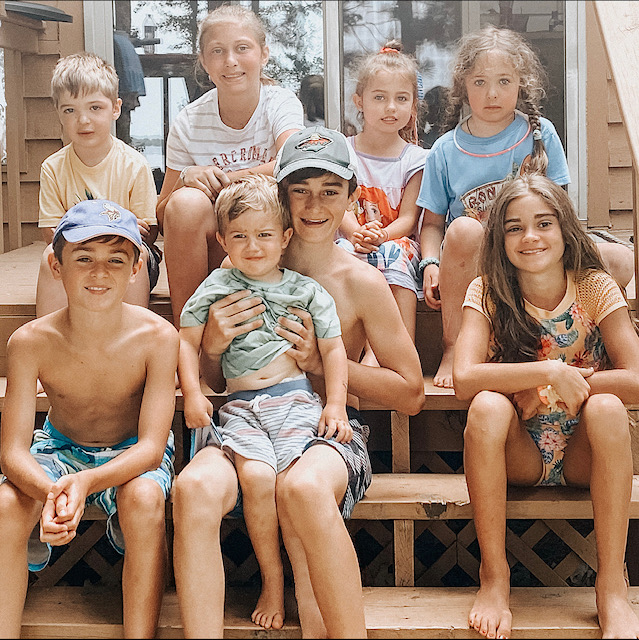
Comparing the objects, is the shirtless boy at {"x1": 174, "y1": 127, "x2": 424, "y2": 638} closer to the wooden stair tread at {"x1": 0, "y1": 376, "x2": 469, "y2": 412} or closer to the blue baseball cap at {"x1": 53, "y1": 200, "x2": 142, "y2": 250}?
the wooden stair tread at {"x1": 0, "y1": 376, "x2": 469, "y2": 412}

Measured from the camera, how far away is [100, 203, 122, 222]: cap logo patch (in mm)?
1748

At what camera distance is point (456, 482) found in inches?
80.5

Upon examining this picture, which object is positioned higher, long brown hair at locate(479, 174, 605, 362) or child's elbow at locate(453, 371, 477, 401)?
long brown hair at locate(479, 174, 605, 362)

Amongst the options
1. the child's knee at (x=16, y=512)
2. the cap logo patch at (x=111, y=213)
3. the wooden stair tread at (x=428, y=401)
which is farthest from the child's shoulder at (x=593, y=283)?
the child's knee at (x=16, y=512)

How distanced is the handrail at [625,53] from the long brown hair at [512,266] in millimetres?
332

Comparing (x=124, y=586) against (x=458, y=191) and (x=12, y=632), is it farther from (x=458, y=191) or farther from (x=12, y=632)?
(x=458, y=191)

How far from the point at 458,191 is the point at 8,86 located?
7.80ft

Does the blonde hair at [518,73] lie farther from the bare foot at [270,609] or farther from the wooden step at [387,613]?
the bare foot at [270,609]

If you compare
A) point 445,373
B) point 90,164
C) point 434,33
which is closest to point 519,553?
point 445,373

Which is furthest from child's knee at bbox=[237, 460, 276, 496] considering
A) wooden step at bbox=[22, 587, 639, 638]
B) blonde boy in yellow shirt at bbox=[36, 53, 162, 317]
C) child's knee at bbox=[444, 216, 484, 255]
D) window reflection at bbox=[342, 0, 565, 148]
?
window reflection at bbox=[342, 0, 565, 148]

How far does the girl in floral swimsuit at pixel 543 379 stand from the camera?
1.71m

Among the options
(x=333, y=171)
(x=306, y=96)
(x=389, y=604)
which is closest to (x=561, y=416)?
(x=389, y=604)

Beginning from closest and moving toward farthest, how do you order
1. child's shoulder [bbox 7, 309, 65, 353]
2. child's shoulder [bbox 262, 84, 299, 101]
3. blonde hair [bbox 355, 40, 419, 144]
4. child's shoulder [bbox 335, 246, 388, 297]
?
child's shoulder [bbox 7, 309, 65, 353], child's shoulder [bbox 335, 246, 388, 297], child's shoulder [bbox 262, 84, 299, 101], blonde hair [bbox 355, 40, 419, 144]

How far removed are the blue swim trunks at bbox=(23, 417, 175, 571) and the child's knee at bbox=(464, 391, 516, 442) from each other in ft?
2.09
